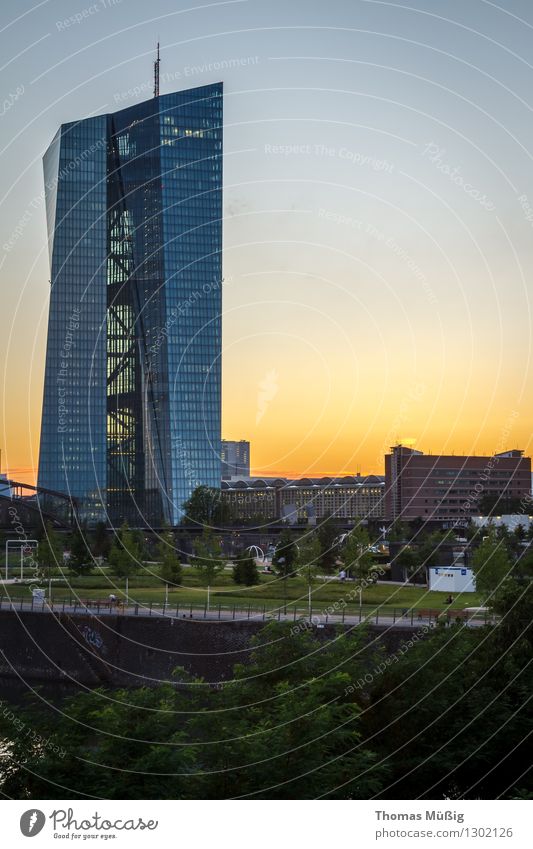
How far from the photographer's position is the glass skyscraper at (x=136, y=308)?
417 feet

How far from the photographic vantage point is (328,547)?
7138 cm

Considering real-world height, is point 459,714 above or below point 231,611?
above

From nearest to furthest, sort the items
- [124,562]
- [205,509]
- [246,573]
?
[246,573] → [124,562] → [205,509]

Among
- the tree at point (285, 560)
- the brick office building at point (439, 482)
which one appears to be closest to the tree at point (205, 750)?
the tree at point (285, 560)

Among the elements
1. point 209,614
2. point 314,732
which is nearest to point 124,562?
point 209,614

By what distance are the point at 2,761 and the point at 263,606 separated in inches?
1175

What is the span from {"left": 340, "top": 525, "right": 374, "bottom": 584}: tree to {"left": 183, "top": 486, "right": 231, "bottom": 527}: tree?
56361 mm

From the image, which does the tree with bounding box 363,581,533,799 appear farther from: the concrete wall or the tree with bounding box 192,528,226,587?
the tree with bounding box 192,528,226,587

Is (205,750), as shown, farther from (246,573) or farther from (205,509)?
(205,509)

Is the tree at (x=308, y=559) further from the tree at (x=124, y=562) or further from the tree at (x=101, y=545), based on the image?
the tree at (x=101, y=545)

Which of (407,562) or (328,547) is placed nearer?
(407,562)

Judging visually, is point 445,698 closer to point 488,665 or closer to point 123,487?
point 488,665

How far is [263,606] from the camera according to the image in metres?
46.1

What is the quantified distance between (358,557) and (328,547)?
15762 mm
